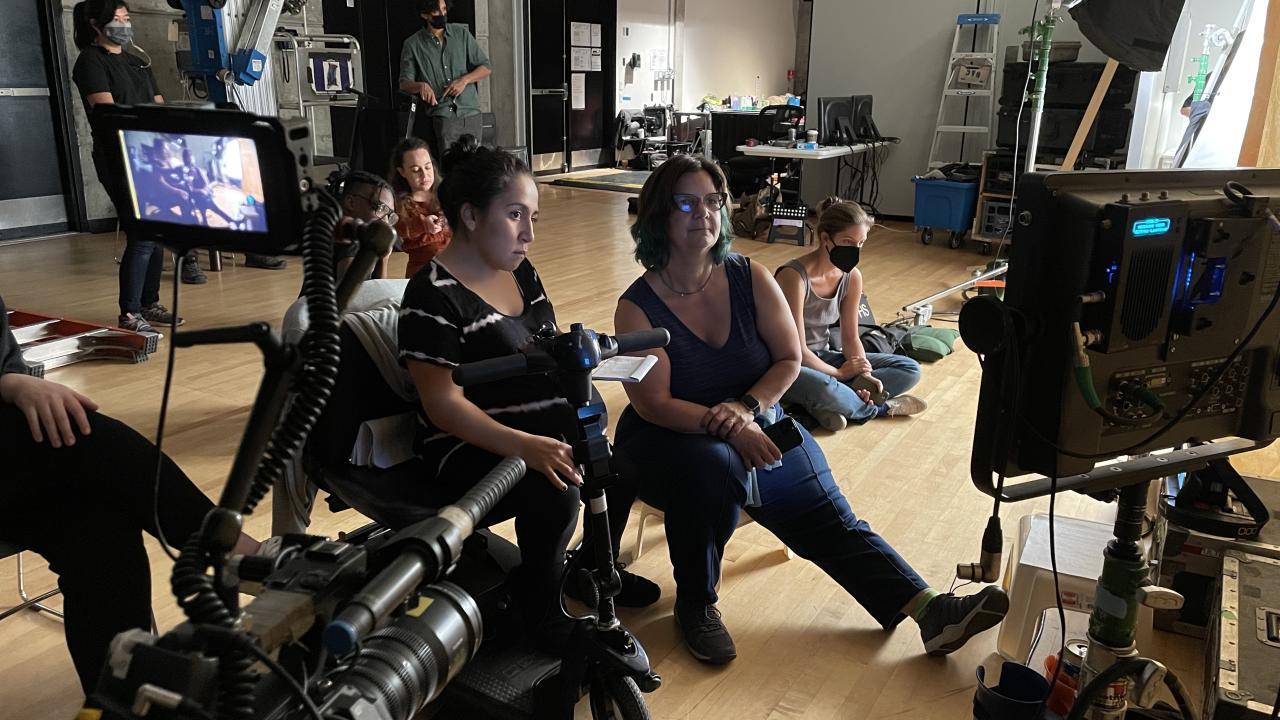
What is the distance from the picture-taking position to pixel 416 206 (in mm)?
3336

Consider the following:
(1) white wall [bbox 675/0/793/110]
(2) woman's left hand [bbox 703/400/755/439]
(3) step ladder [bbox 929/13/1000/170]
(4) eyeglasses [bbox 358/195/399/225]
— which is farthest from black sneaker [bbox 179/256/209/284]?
(1) white wall [bbox 675/0/793/110]

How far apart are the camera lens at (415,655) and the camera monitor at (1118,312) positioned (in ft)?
2.37

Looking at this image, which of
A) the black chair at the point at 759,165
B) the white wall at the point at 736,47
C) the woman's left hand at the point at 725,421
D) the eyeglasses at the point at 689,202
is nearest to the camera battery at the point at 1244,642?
the woman's left hand at the point at 725,421

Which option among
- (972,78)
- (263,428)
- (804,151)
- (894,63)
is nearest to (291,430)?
(263,428)

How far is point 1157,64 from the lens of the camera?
3.03m

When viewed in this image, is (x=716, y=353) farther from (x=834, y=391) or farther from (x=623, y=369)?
(x=834, y=391)

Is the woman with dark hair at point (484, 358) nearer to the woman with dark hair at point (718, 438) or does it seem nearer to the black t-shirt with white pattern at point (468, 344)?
the black t-shirt with white pattern at point (468, 344)

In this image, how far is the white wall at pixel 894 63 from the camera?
307 inches

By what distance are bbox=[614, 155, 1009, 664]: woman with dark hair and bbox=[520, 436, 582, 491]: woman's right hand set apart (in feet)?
1.36

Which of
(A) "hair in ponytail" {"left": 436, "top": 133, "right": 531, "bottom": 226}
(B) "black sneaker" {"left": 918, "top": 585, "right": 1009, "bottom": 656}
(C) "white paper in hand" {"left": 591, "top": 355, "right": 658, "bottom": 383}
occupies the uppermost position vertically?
Answer: (A) "hair in ponytail" {"left": 436, "top": 133, "right": 531, "bottom": 226}

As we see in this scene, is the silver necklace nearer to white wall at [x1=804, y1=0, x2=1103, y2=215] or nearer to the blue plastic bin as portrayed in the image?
the blue plastic bin

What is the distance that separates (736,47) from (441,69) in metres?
7.20

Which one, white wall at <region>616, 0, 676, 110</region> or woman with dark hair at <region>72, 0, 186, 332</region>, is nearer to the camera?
woman with dark hair at <region>72, 0, 186, 332</region>

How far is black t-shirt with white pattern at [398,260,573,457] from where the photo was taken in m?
1.83
